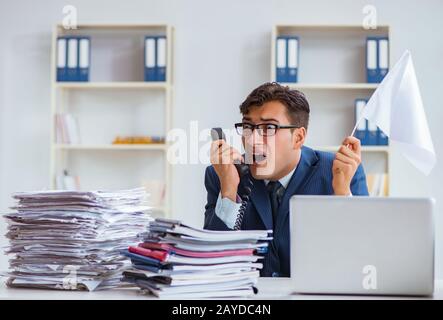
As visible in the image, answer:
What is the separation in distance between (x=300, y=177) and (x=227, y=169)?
0.32 meters

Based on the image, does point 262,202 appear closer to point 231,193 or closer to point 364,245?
point 231,193

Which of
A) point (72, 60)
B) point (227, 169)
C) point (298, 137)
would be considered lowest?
point (227, 169)

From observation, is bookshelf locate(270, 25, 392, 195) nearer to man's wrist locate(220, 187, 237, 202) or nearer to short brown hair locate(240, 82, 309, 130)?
short brown hair locate(240, 82, 309, 130)

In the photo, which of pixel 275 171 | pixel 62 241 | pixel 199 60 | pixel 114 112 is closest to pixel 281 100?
pixel 275 171

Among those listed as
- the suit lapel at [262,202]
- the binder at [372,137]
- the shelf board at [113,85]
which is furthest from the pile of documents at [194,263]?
the shelf board at [113,85]

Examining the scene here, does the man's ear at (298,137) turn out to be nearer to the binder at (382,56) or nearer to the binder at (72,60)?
the binder at (382,56)

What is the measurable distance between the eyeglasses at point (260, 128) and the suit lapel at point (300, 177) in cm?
14

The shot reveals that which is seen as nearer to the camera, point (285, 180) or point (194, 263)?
point (194, 263)

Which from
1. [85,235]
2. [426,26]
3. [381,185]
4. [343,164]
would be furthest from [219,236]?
[426,26]

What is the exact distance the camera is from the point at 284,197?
254 cm

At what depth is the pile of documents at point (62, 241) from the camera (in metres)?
1.76

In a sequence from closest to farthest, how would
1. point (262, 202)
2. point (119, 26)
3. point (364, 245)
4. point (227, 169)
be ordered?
point (364, 245) → point (227, 169) → point (262, 202) → point (119, 26)
